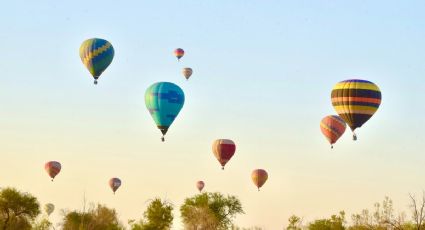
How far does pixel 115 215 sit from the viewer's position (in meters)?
135

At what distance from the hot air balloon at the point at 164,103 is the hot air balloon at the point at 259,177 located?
34610 millimetres

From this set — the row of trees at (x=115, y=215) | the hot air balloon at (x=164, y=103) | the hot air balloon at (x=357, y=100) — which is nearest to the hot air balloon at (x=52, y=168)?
the row of trees at (x=115, y=215)

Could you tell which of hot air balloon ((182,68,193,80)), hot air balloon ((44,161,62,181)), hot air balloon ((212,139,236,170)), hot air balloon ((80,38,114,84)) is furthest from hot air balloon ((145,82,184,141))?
hot air balloon ((182,68,193,80))

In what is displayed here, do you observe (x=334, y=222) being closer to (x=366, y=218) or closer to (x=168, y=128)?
(x=366, y=218)

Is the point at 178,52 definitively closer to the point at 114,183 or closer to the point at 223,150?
the point at 114,183

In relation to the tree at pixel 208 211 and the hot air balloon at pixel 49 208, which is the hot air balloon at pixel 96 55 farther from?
the hot air balloon at pixel 49 208

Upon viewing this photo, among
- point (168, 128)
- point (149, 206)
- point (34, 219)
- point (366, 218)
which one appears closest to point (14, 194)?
point (34, 219)

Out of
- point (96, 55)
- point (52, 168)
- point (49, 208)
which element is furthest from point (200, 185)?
point (96, 55)

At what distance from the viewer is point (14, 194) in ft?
359

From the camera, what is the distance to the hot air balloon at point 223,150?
4469 inches

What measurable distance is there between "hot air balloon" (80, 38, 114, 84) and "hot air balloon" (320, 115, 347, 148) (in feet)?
89.7

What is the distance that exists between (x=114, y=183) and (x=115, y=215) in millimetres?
8397

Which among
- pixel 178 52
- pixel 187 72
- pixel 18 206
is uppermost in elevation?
pixel 178 52

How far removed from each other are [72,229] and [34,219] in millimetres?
8176
